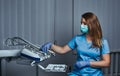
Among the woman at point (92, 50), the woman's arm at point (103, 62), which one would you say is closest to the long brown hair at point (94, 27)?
the woman at point (92, 50)

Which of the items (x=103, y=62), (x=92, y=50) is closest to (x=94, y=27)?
(x=92, y=50)

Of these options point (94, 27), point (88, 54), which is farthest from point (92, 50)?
point (94, 27)

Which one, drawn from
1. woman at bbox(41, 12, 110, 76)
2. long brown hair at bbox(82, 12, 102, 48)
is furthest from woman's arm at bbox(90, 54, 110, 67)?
long brown hair at bbox(82, 12, 102, 48)

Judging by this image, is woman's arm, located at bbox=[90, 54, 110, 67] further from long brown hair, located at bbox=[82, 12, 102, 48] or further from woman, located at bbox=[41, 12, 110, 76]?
long brown hair, located at bbox=[82, 12, 102, 48]

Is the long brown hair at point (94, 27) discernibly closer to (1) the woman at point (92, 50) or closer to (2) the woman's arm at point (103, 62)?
(1) the woman at point (92, 50)

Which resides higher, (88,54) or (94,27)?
(94,27)

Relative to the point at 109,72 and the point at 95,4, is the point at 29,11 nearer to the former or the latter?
the point at 95,4

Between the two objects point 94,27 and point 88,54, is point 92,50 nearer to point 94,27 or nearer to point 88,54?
point 88,54

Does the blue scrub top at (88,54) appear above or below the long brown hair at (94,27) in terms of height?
below

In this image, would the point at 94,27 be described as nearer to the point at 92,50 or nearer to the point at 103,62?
the point at 92,50

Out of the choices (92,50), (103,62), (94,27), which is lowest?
(103,62)

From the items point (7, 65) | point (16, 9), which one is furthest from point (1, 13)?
point (7, 65)

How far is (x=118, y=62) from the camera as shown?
3.54 metres

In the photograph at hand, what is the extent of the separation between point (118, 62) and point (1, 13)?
64.3 inches
